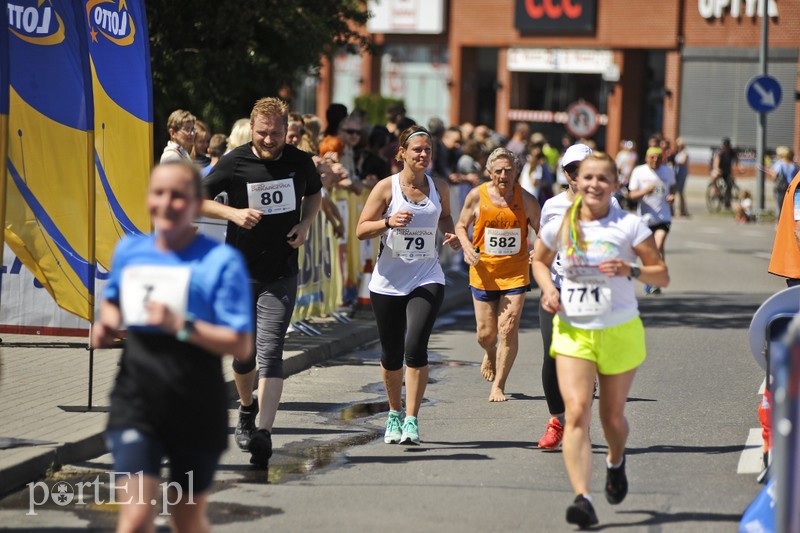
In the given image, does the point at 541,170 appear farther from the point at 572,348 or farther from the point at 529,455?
the point at 572,348

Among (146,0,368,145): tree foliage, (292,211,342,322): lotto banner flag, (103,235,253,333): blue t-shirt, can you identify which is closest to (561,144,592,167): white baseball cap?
(103,235,253,333): blue t-shirt

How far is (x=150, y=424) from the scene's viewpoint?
4.89 meters

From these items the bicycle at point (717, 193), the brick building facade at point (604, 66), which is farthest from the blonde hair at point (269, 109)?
the brick building facade at point (604, 66)

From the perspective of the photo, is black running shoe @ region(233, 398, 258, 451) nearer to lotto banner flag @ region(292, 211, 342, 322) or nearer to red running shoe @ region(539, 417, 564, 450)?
red running shoe @ region(539, 417, 564, 450)

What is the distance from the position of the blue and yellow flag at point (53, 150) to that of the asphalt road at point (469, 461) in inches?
65.7

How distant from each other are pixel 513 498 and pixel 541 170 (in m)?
15.5

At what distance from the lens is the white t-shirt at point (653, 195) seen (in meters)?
18.1

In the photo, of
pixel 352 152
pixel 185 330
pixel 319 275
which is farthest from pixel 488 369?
pixel 185 330

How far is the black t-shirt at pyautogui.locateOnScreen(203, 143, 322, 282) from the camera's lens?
8047 mm

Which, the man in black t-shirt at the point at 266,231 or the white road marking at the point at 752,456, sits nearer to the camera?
the white road marking at the point at 752,456

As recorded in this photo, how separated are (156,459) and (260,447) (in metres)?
2.76

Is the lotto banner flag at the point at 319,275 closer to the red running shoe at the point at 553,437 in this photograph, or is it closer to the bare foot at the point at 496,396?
the bare foot at the point at 496,396

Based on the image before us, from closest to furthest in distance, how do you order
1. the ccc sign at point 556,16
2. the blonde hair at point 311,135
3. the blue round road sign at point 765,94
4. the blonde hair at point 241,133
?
the blonde hair at point 241,133 < the blonde hair at point 311,135 < the blue round road sign at point 765,94 < the ccc sign at point 556,16

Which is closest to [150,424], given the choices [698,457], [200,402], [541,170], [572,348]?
[200,402]
